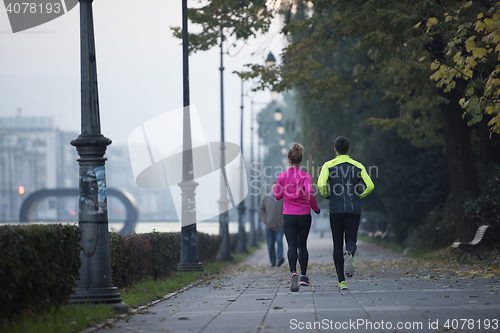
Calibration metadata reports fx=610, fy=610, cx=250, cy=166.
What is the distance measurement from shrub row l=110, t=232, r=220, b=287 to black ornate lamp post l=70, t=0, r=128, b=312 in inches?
63.1

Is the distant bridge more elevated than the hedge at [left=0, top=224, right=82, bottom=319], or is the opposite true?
the distant bridge

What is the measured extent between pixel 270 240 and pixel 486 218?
5.62m

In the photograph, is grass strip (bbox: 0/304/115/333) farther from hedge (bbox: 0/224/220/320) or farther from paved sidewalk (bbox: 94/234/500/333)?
paved sidewalk (bbox: 94/234/500/333)

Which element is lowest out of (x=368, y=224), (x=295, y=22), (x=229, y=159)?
(x=368, y=224)

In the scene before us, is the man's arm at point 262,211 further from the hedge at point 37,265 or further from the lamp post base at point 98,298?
the lamp post base at point 98,298

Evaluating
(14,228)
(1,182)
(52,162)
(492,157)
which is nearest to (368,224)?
(492,157)

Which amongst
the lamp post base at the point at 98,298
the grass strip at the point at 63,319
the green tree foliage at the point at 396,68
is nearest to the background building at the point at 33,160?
the green tree foliage at the point at 396,68

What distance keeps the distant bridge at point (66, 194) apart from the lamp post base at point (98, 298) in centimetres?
4866

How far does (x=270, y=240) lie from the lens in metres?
16.4

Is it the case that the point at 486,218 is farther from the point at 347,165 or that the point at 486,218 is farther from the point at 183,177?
the point at 347,165

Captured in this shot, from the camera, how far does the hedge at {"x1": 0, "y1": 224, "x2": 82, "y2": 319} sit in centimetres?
531

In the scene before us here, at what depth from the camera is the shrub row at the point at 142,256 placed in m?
8.95

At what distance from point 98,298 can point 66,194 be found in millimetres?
59178

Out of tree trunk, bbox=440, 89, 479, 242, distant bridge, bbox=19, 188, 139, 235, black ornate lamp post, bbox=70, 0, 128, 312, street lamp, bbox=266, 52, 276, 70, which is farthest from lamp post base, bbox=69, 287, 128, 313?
distant bridge, bbox=19, 188, 139, 235
